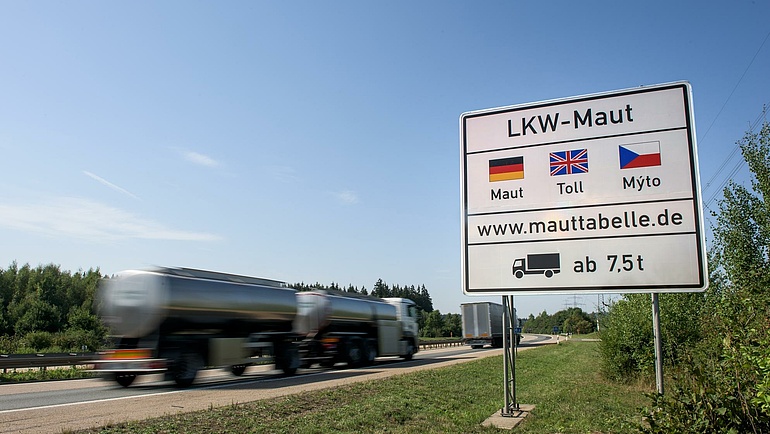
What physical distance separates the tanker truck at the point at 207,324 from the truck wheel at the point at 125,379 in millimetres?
27

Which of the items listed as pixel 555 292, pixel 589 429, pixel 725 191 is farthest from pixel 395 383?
pixel 725 191

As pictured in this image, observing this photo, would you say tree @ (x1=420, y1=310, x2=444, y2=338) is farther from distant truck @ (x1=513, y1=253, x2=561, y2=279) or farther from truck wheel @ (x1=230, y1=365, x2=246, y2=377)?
distant truck @ (x1=513, y1=253, x2=561, y2=279)

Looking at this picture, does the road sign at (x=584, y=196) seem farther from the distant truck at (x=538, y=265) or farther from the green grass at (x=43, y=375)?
the green grass at (x=43, y=375)

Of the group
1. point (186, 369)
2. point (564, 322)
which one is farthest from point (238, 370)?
point (564, 322)

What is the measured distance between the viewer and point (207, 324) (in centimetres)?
1695

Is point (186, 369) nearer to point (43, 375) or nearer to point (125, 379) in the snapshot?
point (125, 379)

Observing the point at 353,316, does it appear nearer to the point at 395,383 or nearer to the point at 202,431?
the point at 395,383

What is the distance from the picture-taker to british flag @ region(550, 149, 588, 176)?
8.10m

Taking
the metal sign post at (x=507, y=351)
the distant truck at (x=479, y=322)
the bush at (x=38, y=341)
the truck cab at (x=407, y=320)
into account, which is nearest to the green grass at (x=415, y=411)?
the metal sign post at (x=507, y=351)

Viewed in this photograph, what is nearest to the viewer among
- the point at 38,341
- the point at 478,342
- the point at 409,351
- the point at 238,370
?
the point at 238,370

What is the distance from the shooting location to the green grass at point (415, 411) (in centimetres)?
864

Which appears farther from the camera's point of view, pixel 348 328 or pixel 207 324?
pixel 348 328

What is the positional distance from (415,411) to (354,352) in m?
14.7

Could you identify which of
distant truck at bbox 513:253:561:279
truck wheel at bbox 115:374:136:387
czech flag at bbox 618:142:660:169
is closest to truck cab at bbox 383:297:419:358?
truck wheel at bbox 115:374:136:387
